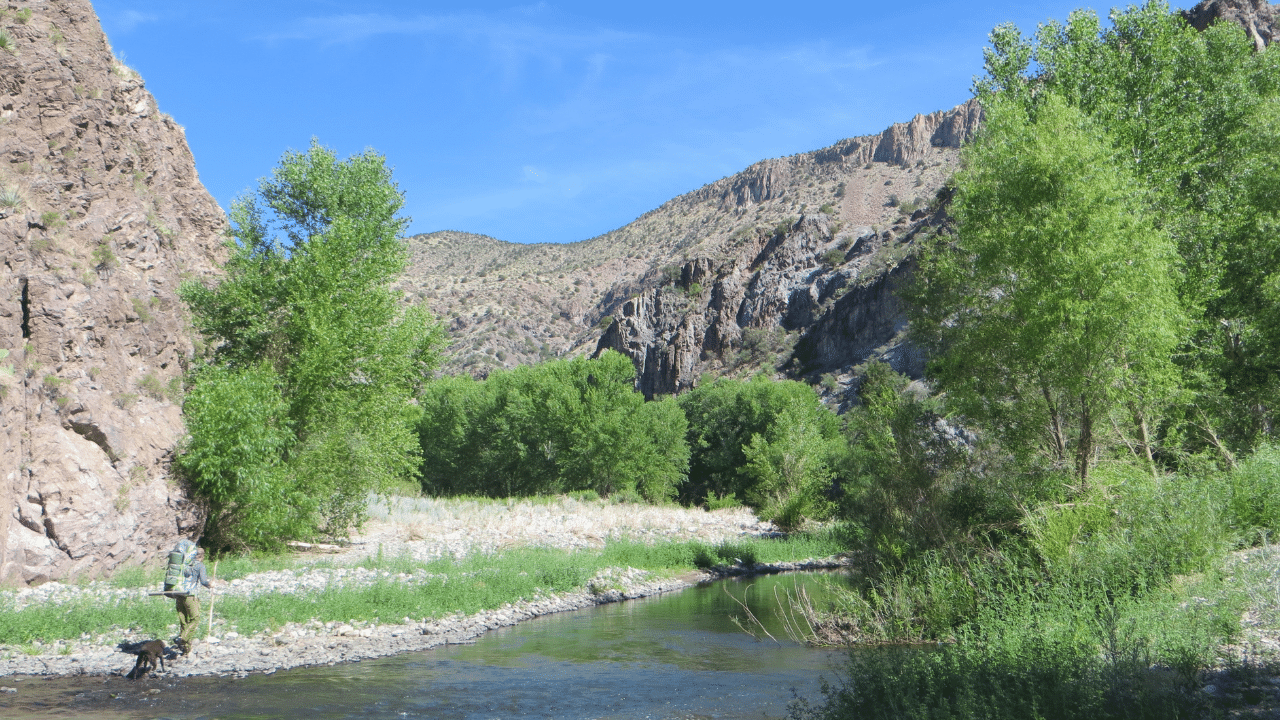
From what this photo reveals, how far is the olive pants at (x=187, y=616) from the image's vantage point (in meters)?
13.5

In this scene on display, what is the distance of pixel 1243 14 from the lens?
55375 mm

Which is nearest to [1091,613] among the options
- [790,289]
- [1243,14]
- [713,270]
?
[1243,14]

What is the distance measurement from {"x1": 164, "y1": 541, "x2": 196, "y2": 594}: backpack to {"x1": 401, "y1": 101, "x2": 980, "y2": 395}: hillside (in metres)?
81.7

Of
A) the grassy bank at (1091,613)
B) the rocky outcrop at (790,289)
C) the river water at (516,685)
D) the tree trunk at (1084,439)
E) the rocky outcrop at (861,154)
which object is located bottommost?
the river water at (516,685)

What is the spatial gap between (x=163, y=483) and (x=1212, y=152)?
1174 inches

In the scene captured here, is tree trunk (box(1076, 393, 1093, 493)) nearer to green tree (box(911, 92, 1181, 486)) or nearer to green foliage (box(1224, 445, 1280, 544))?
green tree (box(911, 92, 1181, 486))

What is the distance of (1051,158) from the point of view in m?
17.3

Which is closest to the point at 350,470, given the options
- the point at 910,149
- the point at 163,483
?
the point at 163,483

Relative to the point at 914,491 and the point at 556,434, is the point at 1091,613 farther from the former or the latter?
the point at 556,434

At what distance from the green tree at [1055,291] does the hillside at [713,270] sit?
72.1 m

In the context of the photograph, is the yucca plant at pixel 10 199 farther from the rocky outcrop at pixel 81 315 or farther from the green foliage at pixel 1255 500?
the green foliage at pixel 1255 500

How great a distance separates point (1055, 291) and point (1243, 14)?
56.5 meters

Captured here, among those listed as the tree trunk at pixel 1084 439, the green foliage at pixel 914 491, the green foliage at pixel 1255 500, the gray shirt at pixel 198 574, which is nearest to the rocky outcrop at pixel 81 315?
Result: the gray shirt at pixel 198 574

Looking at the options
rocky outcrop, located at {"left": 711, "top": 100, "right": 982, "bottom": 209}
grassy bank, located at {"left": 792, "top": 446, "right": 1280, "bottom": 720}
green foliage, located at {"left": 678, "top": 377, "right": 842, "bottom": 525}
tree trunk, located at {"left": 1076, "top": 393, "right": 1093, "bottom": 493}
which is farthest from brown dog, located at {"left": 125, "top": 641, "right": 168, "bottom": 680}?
rocky outcrop, located at {"left": 711, "top": 100, "right": 982, "bottom": 209}
